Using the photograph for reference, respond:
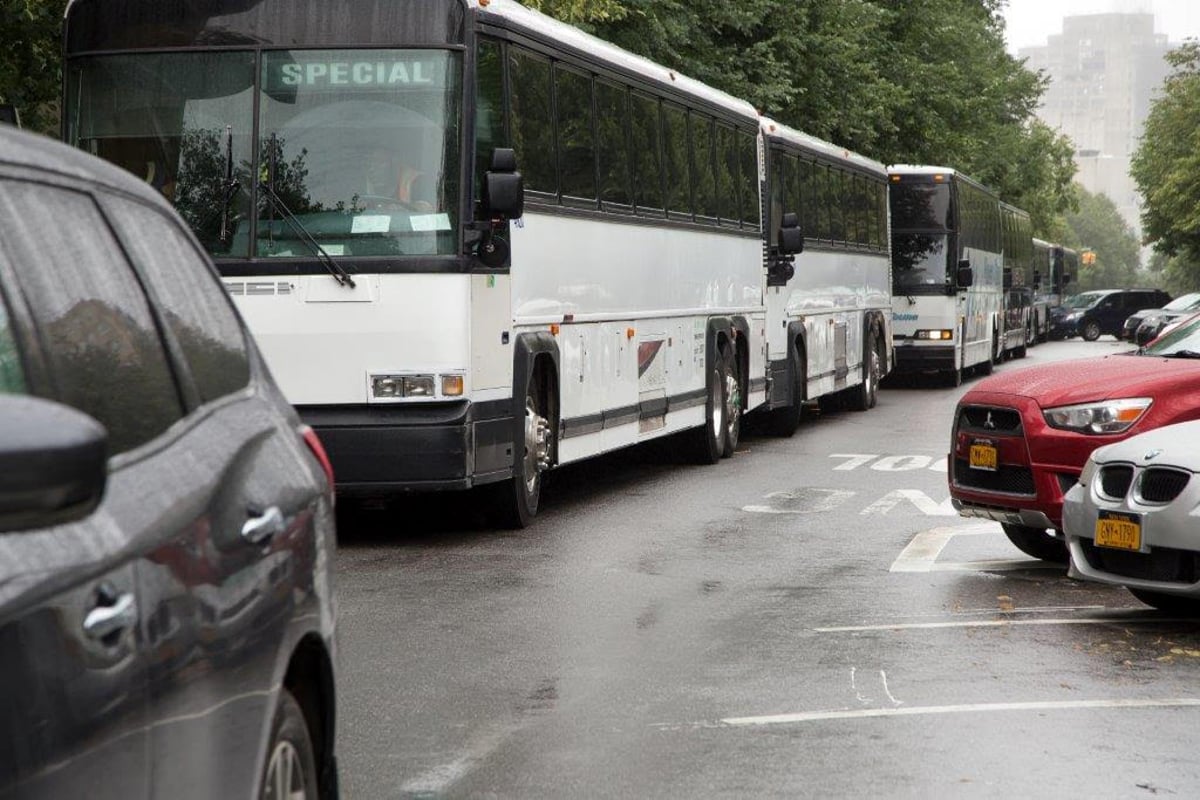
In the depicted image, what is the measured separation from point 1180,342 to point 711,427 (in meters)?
7.41

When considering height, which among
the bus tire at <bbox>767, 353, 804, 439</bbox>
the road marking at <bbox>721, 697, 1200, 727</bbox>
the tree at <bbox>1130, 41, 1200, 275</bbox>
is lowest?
the road marking at <bbox>721, 697, 1200, 727</bbox>

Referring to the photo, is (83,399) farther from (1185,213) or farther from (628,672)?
(1185,213)

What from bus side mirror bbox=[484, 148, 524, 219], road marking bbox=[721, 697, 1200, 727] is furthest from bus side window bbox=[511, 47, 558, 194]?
road marking bbox=[721, 697, 1200, 727]

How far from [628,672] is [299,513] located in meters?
4.23

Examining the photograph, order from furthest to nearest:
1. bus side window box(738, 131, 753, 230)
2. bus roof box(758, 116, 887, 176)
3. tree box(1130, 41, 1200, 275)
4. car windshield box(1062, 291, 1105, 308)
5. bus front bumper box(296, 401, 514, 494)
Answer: tree box(1130, 41, 1200, 275), car windshield box(1062, 291, 1105, 308), bus roof box(758, 116, 887, 176), bus side window box(738, 131, 753, 230), bus front bumper box(296, 401, 514, 494)

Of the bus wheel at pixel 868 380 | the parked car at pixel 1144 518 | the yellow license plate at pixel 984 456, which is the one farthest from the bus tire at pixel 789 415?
the parked car at pixel 1144 518

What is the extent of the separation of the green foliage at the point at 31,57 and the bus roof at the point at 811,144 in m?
7.52

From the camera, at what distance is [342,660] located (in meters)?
8.86

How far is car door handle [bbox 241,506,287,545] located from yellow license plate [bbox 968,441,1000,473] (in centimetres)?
809

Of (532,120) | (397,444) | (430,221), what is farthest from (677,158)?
(397,444)

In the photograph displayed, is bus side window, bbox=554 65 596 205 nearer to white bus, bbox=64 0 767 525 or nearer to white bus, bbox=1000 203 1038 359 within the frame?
white bus, bbox=64 0 767 525

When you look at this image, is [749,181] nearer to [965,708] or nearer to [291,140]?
[291,140]

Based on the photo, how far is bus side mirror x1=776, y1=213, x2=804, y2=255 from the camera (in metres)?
23.7

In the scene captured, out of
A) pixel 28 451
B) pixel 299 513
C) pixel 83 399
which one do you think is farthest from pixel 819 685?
pixel 28 451
